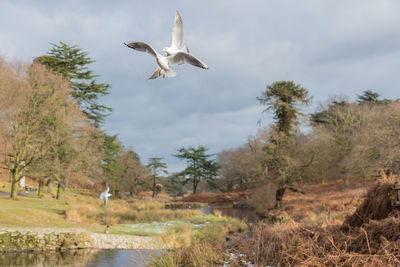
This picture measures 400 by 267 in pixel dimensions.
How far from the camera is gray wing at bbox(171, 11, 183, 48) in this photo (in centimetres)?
604

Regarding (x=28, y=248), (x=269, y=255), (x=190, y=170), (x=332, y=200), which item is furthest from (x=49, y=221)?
(x=190, y=170)

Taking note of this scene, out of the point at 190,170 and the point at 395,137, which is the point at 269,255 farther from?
the point at 190,170

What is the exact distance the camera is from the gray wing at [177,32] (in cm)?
604

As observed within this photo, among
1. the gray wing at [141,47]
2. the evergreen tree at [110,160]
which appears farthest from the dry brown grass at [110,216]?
the gray wing at [141,47]

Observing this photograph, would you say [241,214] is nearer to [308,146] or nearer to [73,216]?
[308,146]

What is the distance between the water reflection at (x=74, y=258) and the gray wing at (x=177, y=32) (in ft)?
34.7

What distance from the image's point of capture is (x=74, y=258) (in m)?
16.3

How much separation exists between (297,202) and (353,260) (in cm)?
3103

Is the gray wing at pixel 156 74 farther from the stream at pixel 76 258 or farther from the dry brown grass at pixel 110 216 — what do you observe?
the dry brown grass at pixel 110 216

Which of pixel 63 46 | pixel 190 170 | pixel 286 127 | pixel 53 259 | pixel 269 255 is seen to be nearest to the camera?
pixel 269 255

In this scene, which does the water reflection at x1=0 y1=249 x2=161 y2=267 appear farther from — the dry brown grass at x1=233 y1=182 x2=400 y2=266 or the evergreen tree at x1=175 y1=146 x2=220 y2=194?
the evergreen tree at x1=175 y1=146 x2=220 y2=194

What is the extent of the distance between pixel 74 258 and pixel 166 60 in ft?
45.0

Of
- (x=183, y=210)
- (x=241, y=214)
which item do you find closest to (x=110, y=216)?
(x=183, y=210)

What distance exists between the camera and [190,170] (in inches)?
2830
